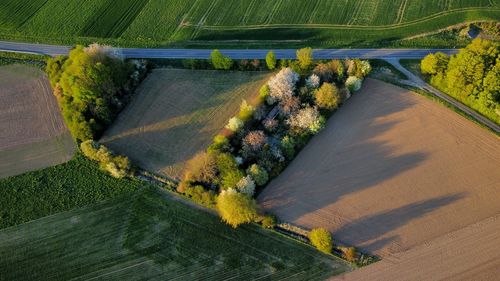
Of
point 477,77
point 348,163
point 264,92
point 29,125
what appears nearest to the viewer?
point 348,163

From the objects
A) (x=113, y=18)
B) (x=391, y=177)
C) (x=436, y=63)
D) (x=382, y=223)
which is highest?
(x=436, y=63)

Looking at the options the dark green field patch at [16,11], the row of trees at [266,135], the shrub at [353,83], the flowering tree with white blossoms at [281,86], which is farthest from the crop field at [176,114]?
the dark green field patch at [16,11]

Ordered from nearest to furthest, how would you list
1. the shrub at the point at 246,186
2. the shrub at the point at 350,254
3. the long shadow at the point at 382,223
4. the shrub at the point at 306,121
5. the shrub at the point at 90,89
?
→ the shrub at the point at 350,254 < the long shadow at the point at 382,223 < the shrub at the point at 246,186 < the shrub at the point at 306,121 < the shrub at the point at 90,89

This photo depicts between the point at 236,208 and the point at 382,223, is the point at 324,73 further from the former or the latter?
the point at 236,208

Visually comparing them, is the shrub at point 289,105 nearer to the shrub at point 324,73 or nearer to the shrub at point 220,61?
the shrub at point 324,73

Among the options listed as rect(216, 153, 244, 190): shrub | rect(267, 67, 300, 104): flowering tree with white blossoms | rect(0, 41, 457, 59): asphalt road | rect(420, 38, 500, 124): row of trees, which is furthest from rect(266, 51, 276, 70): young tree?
rect(420, 38, 500, 124): row of trees

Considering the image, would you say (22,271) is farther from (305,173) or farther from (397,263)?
(397,263)

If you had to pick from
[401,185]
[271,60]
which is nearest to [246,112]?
[271,60]
